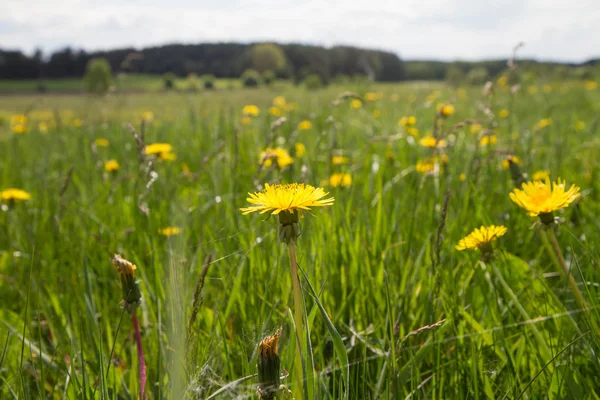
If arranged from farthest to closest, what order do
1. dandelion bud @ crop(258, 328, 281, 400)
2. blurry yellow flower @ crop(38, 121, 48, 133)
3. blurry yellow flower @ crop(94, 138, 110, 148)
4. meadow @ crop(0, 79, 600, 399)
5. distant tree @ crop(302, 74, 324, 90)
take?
distant tree @ crop(302, 74, 324, 90), blurry yellow flower @ crop(38, 121, 48, 133), blurry yellow flower @ crop(94, 138, 110, 148), meadow @ crop(0, 79, 600, 399), dandelion bud @ crop(258, 328, 281, 400)

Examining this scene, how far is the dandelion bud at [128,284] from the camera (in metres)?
0.83

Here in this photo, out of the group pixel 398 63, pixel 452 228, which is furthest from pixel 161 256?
pixel 398 63

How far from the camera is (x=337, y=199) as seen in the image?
150 centimetres

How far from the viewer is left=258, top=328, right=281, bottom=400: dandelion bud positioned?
0.55 m

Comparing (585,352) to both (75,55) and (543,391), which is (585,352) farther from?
(75,55)

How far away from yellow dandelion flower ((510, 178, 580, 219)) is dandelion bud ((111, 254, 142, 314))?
2.23 feet

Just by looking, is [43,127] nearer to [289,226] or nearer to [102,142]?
[102,142]

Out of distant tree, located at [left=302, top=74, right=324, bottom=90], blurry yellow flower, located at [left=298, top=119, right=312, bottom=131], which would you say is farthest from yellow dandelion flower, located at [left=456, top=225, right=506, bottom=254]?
distant tree, located at [left=302, top=74, right=324, bottom=90]

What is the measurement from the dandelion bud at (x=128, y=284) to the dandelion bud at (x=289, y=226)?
33 centimetres

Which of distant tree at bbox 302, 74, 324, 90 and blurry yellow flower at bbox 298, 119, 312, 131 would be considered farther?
distant tree at bbox 302, 74, 324, 90

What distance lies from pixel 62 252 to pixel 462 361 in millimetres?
1359

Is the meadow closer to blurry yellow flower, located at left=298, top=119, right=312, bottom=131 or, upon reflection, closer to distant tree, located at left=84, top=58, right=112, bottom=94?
blurry yellow flower, located at left=298, top=119, right=312, bottom=131

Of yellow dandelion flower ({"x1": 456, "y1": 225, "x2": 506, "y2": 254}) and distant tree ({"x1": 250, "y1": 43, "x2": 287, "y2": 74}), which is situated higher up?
distant tree ({"x1": 250, "y1": 43, "x2": 287, "y2": 74})

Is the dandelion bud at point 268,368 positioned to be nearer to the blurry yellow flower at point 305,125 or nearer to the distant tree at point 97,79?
the blurry yellow flower at point 305,125
